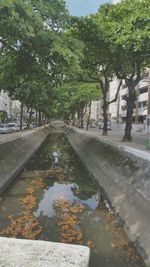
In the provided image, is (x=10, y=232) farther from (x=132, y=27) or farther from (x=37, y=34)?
(x=132, y=27)

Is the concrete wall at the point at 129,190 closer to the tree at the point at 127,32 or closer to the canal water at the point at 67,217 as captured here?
the canal water at the point at 67,217

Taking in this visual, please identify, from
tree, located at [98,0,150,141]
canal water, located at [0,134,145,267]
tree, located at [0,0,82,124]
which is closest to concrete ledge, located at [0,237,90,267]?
canal water, located at [0,134,145,267]

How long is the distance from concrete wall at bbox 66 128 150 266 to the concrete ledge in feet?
18.9

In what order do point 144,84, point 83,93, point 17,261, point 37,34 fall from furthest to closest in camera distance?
point 144,84
point 83,93
point 37,34
point 17,261

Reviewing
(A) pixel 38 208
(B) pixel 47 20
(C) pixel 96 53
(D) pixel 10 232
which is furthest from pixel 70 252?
(C) pixel 96 53

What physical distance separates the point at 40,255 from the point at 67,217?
954 cm

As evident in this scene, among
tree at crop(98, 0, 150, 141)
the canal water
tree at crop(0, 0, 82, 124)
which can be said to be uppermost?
tree at crop(98, 0, 150, 141)

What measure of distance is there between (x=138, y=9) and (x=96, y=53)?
441 cm

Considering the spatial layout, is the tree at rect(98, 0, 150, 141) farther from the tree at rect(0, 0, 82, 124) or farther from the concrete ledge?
the concrete ledge

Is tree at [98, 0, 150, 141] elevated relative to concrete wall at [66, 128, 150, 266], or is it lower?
elevated

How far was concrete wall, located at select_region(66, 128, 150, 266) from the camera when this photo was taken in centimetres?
967

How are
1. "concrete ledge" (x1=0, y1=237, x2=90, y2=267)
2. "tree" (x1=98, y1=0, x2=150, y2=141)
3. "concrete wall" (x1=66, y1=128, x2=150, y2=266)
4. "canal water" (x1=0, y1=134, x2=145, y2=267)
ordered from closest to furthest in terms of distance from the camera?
"concrete ledge" (x1=0, y1=237, x2=90, y2=267)
"canal water" (x1=0, y1=134, x2=145, y2=267)
"concrete wall" (x1=66, y1=128, x2=150, y2=266)
"tree" (x1=98, y1=0, x2=150, y2=141)

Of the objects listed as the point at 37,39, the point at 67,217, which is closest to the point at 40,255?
the point at 67,217

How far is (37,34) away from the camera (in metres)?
13.1
